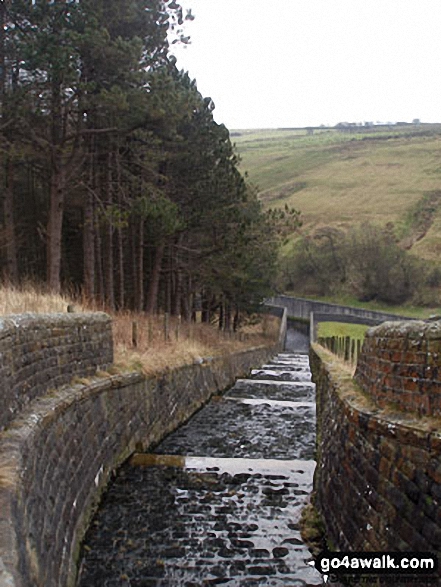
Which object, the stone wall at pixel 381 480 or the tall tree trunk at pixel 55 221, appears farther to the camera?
the tall tree trunk at pixel 55 221

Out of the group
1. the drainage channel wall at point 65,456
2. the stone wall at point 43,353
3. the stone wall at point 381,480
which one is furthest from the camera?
the stone wall at point 43,353

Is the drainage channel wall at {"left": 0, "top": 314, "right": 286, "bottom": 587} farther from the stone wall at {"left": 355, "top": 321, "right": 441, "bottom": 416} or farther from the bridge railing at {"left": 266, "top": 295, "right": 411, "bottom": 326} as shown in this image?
the bridge railing at {"left": 266, "top": 295, "right": 411, "bottom": 326}

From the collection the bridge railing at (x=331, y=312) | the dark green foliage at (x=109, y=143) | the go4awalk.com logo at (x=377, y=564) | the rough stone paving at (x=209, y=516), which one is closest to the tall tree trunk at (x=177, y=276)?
the dark green foliage at (x=109, y=143)

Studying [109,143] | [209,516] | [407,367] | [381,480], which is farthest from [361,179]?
[381,480]

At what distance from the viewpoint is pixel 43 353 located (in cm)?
658

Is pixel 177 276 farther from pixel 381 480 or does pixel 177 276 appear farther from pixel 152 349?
pixel 381 480

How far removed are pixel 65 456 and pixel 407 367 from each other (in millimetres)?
3542

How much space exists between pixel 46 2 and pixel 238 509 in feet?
39.9

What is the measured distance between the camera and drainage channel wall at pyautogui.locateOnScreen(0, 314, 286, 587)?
397 centimetres

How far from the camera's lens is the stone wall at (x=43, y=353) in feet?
17.4

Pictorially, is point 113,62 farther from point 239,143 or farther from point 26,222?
point 239,143

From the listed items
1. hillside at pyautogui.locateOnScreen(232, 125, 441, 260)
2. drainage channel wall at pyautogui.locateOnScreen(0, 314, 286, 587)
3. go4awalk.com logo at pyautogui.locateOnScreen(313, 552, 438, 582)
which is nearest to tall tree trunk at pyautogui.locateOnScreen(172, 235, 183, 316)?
drainage channel wall at pyautogui.locateOnScreen(0, 314, 286, 587)

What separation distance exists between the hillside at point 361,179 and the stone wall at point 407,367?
44.3 m

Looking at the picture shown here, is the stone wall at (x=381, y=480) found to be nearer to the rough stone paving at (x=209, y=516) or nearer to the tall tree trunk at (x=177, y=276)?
the rough stone paving at (x=209, y=516)
